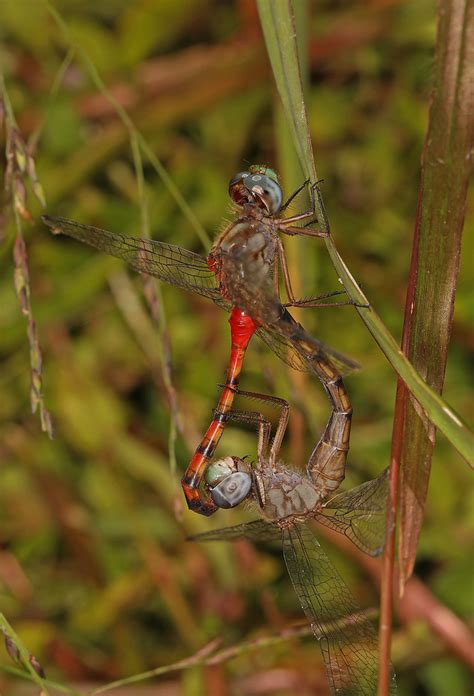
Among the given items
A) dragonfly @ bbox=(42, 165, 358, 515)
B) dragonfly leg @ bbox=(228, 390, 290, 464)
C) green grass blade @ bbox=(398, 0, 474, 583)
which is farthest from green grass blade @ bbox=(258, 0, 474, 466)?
dragonfly leg @ bbox=(228, 390, 290, 464)

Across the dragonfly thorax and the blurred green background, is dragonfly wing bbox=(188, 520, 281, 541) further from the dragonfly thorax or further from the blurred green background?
the blurred green background

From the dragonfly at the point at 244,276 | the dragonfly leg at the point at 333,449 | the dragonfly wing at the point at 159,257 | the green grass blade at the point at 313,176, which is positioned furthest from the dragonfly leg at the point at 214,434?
the green grass blade at the point at 313,176

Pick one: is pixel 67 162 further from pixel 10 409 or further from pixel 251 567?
pixel 251 567

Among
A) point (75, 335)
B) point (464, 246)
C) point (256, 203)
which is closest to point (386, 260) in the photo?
point (464, 246)

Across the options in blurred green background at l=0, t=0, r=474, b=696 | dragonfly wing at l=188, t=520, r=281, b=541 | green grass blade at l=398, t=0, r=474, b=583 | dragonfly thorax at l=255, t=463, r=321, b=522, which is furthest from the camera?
blurred green background at l=0, t=0, r=474, b=696

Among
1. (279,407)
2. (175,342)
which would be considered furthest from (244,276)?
(175,342)

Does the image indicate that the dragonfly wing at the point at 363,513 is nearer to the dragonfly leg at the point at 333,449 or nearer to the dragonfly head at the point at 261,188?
the dragonfly leg at the point at 333,449
